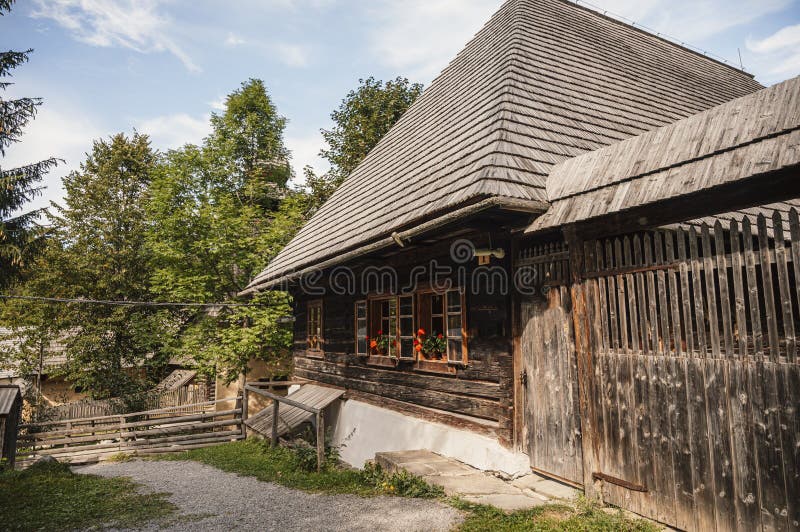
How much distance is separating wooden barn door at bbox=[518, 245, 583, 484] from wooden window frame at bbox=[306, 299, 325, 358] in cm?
593

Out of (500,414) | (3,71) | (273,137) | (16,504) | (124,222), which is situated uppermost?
(273,137)

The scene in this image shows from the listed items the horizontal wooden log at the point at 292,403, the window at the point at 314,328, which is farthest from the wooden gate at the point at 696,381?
the window at the point at 314,328

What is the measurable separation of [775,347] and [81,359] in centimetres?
2054

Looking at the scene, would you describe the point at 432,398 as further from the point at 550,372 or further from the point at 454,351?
the point at 550,372

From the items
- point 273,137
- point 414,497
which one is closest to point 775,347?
point 414,497

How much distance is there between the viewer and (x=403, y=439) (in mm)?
7082

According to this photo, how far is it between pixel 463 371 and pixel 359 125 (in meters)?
15.9

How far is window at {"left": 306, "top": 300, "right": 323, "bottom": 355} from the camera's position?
10547 mm

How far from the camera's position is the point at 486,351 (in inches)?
222

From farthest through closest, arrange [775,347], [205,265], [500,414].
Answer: [205,265], [500,414], [775,347]

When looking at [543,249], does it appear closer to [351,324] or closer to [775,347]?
[775,347]

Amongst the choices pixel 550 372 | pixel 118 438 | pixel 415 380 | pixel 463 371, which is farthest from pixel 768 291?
pixel 118 438

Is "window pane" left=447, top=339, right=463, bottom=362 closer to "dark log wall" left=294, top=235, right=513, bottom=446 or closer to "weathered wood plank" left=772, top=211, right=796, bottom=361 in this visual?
"dark log wall" left=294, top=235, right=513, bottom=446

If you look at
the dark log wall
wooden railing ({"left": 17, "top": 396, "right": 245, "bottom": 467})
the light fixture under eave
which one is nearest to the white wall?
the dark log wall
